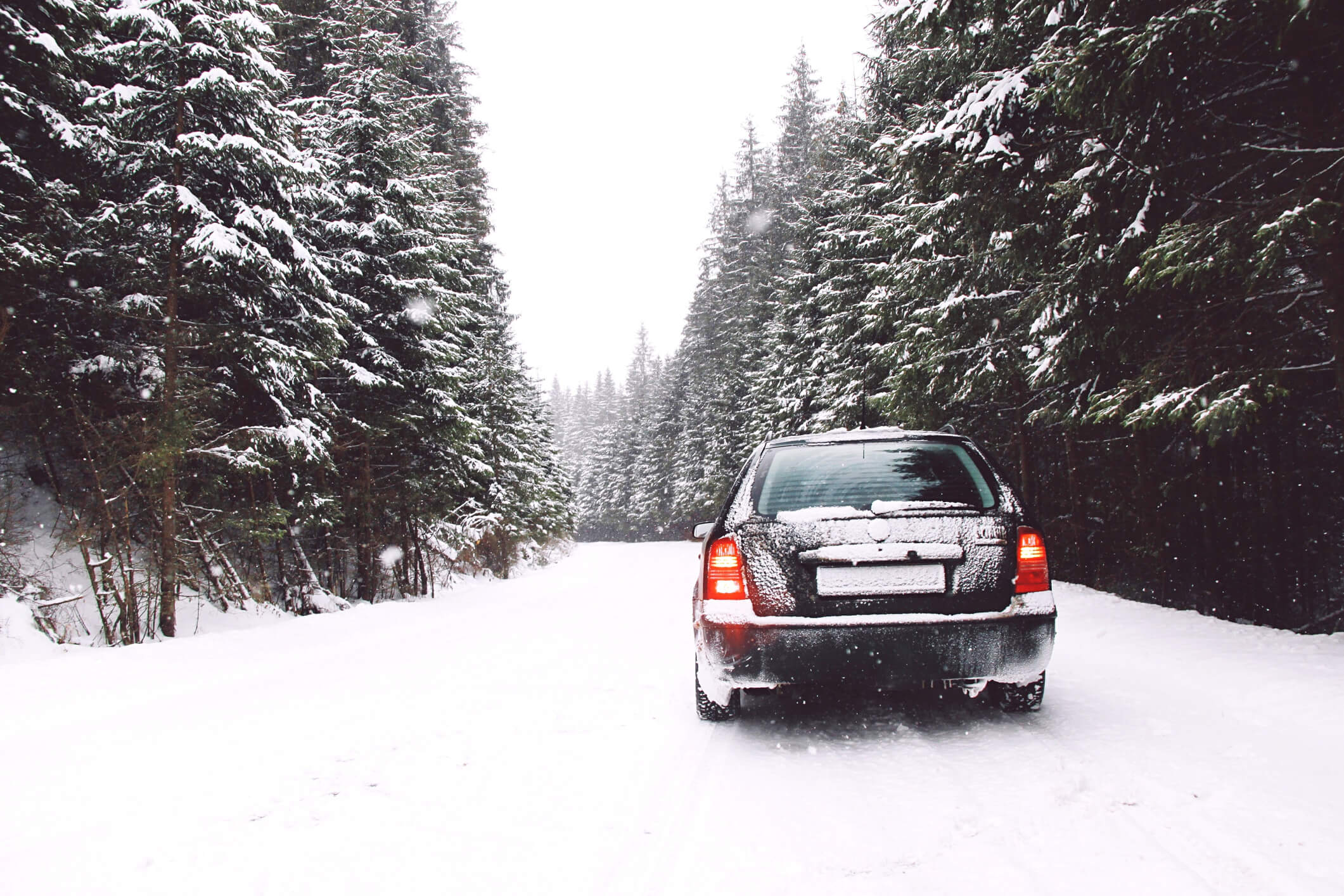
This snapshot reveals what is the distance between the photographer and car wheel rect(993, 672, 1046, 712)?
4152 mm

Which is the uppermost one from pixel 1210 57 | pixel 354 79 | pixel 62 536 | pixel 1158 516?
pixel 354 79

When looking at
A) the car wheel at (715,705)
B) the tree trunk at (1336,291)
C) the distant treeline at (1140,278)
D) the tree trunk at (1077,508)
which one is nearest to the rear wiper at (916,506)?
the car wheel at (715,705)

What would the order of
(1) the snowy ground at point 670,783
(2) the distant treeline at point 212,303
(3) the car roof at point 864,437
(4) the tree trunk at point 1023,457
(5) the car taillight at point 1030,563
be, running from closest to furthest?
(1) the snowy ground at point 670,783
(5) the car taillight at point 1030,563
(3) the car roof at point 864,437
(2) the distant treeline at point 212,303
(4) the tree trunk at point 1023,457

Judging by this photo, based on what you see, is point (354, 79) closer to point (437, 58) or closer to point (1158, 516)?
point (437, 58)

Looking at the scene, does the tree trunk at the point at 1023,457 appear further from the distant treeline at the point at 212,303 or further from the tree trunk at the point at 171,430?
the tree trunk at the point at 171,430

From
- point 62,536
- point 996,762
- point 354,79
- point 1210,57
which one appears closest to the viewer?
point 996,762

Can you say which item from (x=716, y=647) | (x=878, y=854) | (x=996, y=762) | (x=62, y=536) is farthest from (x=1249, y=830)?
(x=62, y=536)

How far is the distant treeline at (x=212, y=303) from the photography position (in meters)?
8.09

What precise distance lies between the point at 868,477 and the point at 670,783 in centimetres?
198

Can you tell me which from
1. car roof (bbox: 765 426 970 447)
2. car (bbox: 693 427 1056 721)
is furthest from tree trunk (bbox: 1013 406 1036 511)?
car (bbox: 693 427 1056 721)

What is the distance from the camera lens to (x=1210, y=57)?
5.40 metres

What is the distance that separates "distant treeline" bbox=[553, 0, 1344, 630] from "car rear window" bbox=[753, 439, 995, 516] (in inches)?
93.3

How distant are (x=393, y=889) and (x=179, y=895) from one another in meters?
0.77

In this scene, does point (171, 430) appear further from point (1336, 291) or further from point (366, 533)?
point (1336, 291)
